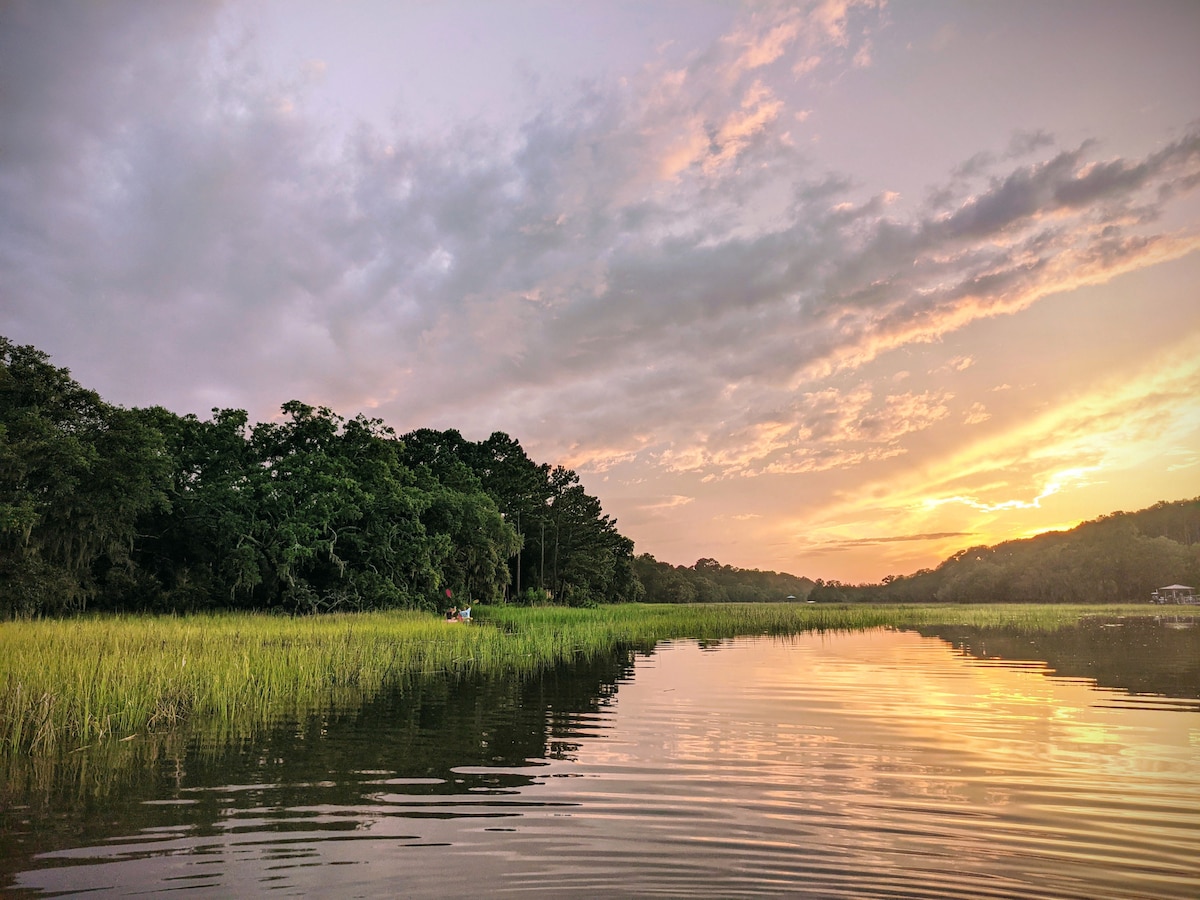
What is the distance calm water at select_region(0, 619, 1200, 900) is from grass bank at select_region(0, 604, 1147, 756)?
1.71m

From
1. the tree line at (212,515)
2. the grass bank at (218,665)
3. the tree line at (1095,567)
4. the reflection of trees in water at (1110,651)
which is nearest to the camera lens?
the grass bank at (218,665)

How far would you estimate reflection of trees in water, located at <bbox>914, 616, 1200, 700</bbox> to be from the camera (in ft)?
60.7

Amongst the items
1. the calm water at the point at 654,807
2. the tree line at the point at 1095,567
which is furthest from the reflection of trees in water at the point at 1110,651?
the tree line at the point at 1095,567

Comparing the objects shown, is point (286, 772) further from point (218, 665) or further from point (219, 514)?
point (219, 514)

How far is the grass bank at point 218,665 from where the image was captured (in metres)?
10.5

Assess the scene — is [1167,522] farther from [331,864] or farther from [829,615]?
[331,864]

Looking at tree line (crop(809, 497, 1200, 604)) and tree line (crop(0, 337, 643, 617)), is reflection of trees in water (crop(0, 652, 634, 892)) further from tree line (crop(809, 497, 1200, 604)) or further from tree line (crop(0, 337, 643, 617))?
tree line (crop(809, 497, 1200, 604))

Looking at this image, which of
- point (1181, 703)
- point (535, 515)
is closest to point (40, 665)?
point (1181, 703)

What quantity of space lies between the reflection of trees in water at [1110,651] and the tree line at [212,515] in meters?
26.7

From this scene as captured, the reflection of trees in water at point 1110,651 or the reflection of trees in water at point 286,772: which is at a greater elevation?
the reflection of trees in water at point 286,772

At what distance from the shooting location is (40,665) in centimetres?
1186

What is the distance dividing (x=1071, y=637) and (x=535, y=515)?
45.9 metres

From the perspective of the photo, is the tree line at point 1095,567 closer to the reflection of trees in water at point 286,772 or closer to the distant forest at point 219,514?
the distant forest at point 219,514

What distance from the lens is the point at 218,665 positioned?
1421 cm
